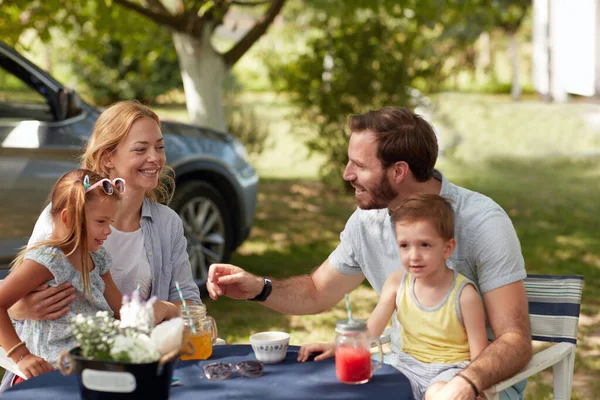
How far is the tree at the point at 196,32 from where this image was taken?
877cm

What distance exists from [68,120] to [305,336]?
2043 millimetres

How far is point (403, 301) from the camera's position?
300cm

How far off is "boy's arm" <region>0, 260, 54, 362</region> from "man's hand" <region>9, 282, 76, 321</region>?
0.03 metres

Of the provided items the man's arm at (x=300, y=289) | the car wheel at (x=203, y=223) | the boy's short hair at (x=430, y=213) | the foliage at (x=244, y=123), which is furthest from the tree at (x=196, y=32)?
the boy's short hair at (x=430, y=213)

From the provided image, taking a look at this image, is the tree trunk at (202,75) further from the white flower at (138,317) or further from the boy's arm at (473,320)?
the white flower at (138,317)

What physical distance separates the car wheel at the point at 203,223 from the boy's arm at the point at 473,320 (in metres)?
3.91

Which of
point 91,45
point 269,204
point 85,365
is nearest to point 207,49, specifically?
point 91,45

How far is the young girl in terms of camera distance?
2.88 meters

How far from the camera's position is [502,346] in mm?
2803

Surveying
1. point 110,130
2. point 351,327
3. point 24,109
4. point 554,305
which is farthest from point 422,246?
point 24,109

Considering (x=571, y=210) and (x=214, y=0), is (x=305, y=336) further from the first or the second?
(x=571, y=210)

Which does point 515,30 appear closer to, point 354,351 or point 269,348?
point 269,348

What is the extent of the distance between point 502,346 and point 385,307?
422 millimetres

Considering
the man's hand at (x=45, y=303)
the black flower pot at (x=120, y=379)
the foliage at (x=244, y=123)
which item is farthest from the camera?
the foliage at (x=244, y=123)
